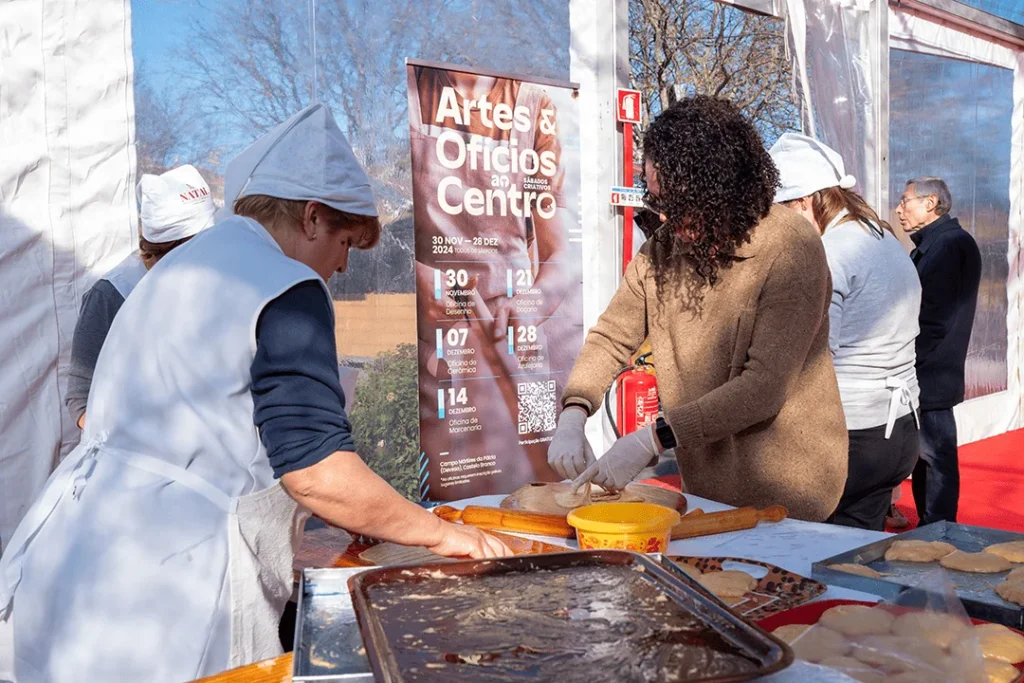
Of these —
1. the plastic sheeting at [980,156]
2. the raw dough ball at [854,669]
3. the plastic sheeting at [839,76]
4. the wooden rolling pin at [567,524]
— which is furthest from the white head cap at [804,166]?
the plastic sheeting at [980,156]

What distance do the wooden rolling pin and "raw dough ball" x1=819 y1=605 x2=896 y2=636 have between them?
59cm

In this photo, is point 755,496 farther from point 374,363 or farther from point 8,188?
point 8,188

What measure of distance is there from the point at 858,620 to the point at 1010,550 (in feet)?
2.11

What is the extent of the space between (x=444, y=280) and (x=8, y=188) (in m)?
1.80

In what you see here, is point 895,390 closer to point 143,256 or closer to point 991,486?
point 143,256

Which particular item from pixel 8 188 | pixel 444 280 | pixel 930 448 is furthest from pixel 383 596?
pixel 930 448

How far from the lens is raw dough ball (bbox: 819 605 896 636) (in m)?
1.08

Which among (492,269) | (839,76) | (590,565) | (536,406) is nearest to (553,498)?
(590,565)

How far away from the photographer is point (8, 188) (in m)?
2.89

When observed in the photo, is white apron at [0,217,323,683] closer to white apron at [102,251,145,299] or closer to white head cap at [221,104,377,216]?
white head cap at [221,104,377,216]

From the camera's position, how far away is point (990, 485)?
20.6ft

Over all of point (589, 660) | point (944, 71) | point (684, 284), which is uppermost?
point (944, 71)

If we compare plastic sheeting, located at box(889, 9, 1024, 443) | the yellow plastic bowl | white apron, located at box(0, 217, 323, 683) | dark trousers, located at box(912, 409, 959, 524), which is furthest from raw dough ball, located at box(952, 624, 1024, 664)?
plastic sheeting, located at box(889, 9, 1024, 443)

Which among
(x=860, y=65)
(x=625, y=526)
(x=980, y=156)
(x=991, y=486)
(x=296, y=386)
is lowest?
(x=991, y=486)
